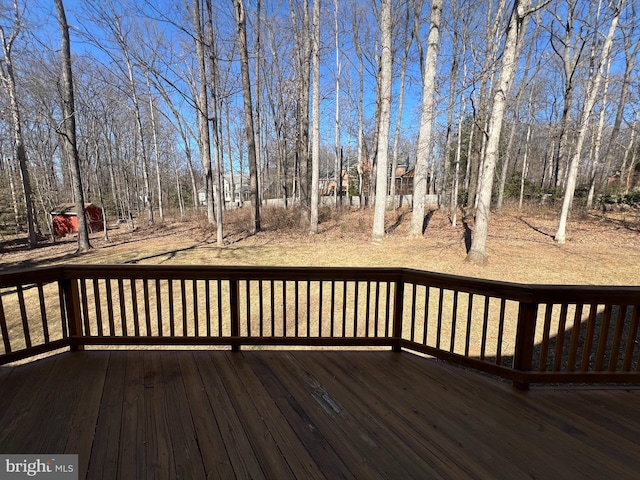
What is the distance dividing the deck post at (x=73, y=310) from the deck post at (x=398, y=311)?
9.86 feet

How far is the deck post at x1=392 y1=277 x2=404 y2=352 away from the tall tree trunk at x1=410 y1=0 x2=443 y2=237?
8346 mm

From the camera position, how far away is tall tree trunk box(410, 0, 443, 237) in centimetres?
926

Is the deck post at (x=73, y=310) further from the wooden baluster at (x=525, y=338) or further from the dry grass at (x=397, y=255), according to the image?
the wooden baluster at (x=525, y=338)

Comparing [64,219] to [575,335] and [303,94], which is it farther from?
[575,335]

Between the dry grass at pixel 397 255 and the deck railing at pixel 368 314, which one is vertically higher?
the deck railing at pixel 368 314

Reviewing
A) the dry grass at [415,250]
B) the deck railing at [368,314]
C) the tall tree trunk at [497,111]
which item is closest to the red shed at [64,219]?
the dry grass at [415,250]

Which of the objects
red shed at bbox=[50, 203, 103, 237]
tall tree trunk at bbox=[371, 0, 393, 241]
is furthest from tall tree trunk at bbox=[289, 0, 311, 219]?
red shed at bbox=[50, 203, 103, 237]

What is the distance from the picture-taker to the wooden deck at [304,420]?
161cm

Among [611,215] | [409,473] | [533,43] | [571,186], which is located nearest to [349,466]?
[409,473]

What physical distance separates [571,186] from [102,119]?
26219mm

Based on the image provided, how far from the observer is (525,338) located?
230 cm

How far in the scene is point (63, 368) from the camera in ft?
8.27

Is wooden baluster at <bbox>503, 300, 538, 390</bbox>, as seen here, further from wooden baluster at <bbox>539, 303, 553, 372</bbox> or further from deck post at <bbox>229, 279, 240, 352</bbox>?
deck post at <bbox>229, 279, 240, 352</bbox>

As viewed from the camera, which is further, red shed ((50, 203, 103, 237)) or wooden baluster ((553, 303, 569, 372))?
red shed ((50, 203, 103, 237))
